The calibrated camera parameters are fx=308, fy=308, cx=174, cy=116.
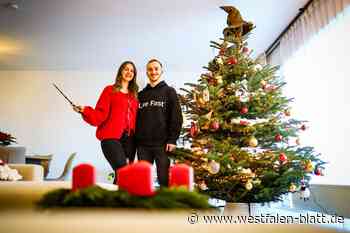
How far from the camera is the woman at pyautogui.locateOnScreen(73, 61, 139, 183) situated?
1.83 metres

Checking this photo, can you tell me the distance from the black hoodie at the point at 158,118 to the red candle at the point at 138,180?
1.49 meters

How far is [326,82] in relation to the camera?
2.99m

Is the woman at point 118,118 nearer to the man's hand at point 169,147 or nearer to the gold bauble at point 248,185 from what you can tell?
the man's hand at point 169,147

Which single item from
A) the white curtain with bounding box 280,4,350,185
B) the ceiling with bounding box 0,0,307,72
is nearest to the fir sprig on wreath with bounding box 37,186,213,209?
the white curtain with bounding box 280,4,350,185

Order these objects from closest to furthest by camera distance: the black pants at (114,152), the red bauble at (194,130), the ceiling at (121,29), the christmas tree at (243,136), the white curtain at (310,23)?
the black pants at (114,152)
the christmas tree at (243,136)
the red bauble at (194,130)
the white curtain at (310,23)
the ceiling at (121,29)

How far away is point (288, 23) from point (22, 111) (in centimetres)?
445

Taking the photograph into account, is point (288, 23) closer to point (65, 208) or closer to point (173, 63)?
point (173, 63)

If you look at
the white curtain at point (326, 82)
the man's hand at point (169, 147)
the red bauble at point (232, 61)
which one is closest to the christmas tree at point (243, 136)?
the red bauble at point (232, 61)

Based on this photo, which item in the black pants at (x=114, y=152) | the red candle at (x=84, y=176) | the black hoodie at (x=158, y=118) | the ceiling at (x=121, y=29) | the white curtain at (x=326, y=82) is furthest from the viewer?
the ceiling at (x=121, y=29)

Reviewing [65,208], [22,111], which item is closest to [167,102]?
[65,208]

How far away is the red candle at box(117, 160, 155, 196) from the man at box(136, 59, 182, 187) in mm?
1490

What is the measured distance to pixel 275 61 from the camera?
432 centimetres

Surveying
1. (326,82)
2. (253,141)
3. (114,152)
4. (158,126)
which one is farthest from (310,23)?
(114,152)

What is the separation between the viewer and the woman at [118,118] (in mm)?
1830
